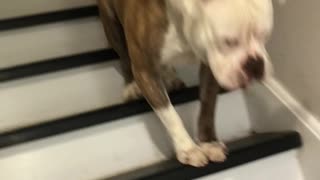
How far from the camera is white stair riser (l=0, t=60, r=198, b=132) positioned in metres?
1.76

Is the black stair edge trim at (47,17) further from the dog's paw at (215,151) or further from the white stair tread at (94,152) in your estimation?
the dog's paw at (215,151)

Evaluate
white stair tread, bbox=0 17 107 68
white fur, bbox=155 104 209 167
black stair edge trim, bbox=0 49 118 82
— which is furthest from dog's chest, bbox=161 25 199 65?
white stair tread, bbox=0 17 107 68

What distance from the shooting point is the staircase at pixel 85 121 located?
159 centimetres

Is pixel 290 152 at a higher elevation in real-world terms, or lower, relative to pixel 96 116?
lower

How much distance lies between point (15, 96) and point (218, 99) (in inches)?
22.3

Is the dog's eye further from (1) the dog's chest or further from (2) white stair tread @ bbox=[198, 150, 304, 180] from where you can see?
(2) white stair tread @ bbox=[198, 150, 304, 180]

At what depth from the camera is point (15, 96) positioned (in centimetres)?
178

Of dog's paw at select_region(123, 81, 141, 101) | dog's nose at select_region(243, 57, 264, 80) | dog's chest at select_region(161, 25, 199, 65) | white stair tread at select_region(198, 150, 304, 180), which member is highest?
dog's nose at select_region(243, 57, 264, 80)

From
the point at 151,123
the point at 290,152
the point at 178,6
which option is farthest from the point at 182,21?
the point at 290,152

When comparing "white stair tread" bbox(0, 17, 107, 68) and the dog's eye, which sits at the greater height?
the dog's eye

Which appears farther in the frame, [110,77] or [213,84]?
[110,77]

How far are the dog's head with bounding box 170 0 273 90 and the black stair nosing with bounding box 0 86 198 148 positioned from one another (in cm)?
35

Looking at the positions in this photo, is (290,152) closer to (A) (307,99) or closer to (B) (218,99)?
(A) (307,99)

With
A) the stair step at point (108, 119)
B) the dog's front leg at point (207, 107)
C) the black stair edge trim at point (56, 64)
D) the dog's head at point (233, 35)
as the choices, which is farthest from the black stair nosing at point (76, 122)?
the dog's head at point (233, 35)
